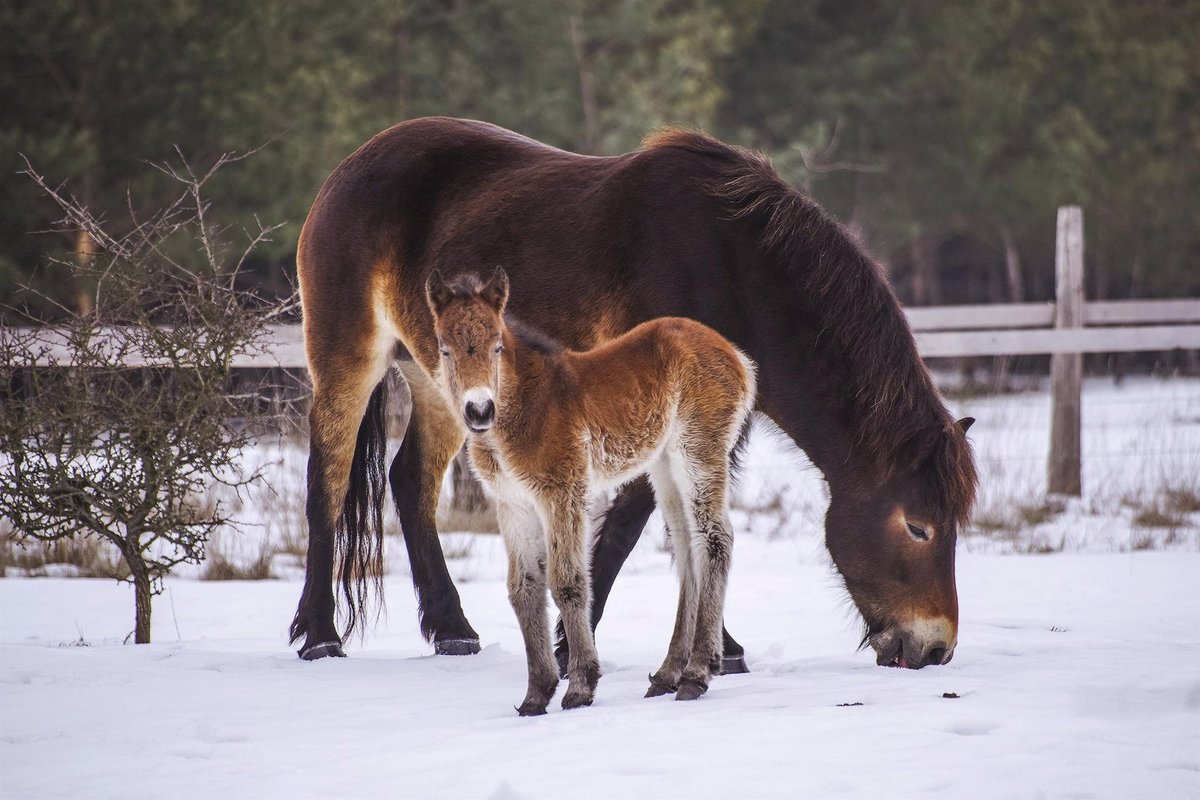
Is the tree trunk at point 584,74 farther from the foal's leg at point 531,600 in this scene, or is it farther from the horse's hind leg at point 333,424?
the foal's leg at point 531,600

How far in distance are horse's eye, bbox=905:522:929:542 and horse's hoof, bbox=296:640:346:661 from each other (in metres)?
2.51

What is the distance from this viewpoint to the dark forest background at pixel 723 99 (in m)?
16.1

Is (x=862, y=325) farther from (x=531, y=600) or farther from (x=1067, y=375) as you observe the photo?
(x=1067, y=375)

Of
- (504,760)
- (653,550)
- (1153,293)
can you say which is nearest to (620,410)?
(504,760)

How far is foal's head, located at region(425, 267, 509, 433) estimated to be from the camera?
3.54m

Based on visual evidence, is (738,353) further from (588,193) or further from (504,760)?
(504,760)

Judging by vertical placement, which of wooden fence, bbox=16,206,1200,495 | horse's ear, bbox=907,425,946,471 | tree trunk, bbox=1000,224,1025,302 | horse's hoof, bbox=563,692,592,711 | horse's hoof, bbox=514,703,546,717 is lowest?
horse's hoof, bbox=514,703,546,717

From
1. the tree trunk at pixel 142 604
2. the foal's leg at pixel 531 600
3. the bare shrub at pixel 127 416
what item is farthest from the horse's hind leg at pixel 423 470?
the foal's leg at pixel 531 600

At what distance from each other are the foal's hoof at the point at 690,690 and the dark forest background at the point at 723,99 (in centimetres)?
1301

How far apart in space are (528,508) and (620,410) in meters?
0.47

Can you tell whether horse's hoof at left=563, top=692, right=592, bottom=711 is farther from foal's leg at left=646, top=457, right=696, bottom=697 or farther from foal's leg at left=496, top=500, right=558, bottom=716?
foal's leg at left=646, top=457, right=696, bottom=697

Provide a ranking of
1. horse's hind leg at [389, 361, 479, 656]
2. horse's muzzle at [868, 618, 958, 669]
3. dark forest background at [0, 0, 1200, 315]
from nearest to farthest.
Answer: horse's muzzle at [868, 618, 958, 669], horse's hind leg at [389, 361, 479, 656], dark forest background at [0, 0, 1200, 315]

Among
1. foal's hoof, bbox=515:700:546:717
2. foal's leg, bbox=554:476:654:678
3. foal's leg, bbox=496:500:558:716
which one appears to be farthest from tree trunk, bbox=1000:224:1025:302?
foal's hoof, bbox=515:700:546:717

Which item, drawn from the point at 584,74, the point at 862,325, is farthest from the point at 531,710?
the point at 584,74
